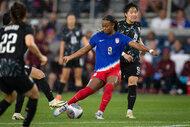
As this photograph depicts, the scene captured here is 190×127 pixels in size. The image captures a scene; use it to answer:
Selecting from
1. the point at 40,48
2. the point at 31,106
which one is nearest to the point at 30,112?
the point at 31,106

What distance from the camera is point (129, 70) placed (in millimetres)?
10000

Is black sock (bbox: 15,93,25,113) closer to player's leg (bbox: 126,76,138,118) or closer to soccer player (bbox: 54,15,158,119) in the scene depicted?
soccer player (bbox: 54,15,158,119)

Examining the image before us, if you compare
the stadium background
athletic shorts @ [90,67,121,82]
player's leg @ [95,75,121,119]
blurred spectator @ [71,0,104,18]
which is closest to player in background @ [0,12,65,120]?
athletic shorts @ [90,67,121,82]

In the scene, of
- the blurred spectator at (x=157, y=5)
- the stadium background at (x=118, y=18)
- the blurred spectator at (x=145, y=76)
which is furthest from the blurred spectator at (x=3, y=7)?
the blurred spectator at (x=145, y=76)

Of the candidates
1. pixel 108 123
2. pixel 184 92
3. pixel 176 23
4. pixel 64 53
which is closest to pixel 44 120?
pixel 108 123

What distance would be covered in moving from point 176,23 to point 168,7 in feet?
2.92

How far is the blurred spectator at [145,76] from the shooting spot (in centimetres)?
1994

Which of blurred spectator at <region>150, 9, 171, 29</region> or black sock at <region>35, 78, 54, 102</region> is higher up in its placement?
blurred spectator at <region>150, 9, 171, 29</region>

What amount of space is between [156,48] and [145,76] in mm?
1520

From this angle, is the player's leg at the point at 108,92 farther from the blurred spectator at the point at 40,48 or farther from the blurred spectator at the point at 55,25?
the blurred spectator at the point at 55,25

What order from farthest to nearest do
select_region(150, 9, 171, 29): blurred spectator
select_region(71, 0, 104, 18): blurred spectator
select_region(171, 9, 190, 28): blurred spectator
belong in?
Answer: select_region(71, 0, 104, 18): blurred spectator, select_region(150, 9, 171, 29): blurred spectator, select_region(171, 9, 190, 28): blurred spectator

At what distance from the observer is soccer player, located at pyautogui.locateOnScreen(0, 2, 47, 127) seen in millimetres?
6754

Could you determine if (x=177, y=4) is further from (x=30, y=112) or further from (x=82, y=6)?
(x=30, y=112)

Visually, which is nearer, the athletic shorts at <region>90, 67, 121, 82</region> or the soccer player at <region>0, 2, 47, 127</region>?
the soccer player at <region>0, 2, 47, 127</region>
